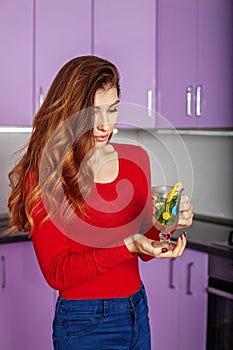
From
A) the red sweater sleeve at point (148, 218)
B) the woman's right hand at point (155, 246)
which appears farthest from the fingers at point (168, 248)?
the red sweater sleeve at point (148, 218)

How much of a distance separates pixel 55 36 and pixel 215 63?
88 cm

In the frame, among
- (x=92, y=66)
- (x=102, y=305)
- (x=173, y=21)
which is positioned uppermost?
(x=173, y=21)

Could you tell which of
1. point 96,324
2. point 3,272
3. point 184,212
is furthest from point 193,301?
point 184,212

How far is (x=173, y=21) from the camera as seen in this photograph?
298cm

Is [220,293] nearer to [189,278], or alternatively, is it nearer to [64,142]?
[189,278]

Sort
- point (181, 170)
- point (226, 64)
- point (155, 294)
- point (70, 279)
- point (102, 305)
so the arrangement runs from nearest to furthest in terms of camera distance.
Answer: point (70, 279), point (102, 305), point (155, 294), point (226, 64), point (181, 170)

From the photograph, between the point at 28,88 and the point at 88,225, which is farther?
the point at 28,88

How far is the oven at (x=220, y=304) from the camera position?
101 inches

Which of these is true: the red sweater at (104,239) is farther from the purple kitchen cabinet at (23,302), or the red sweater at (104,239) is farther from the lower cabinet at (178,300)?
the lower cabinet at (178,300)

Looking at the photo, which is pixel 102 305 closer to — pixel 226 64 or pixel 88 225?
pixel 88 225

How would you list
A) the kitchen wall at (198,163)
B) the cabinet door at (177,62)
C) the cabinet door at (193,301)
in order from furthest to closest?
the kitchen wall at (198,163)
the cabinet door at (177,62)
the cabinet door at (193,301)

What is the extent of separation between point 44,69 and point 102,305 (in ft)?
4.53

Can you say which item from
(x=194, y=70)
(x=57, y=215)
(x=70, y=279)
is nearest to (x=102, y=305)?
(x=70, y=279)

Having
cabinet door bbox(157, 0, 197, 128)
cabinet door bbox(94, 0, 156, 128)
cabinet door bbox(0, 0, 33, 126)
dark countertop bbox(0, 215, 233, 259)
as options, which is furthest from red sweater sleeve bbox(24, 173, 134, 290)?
cabinet door bbox(157, 0, 197, 128)
